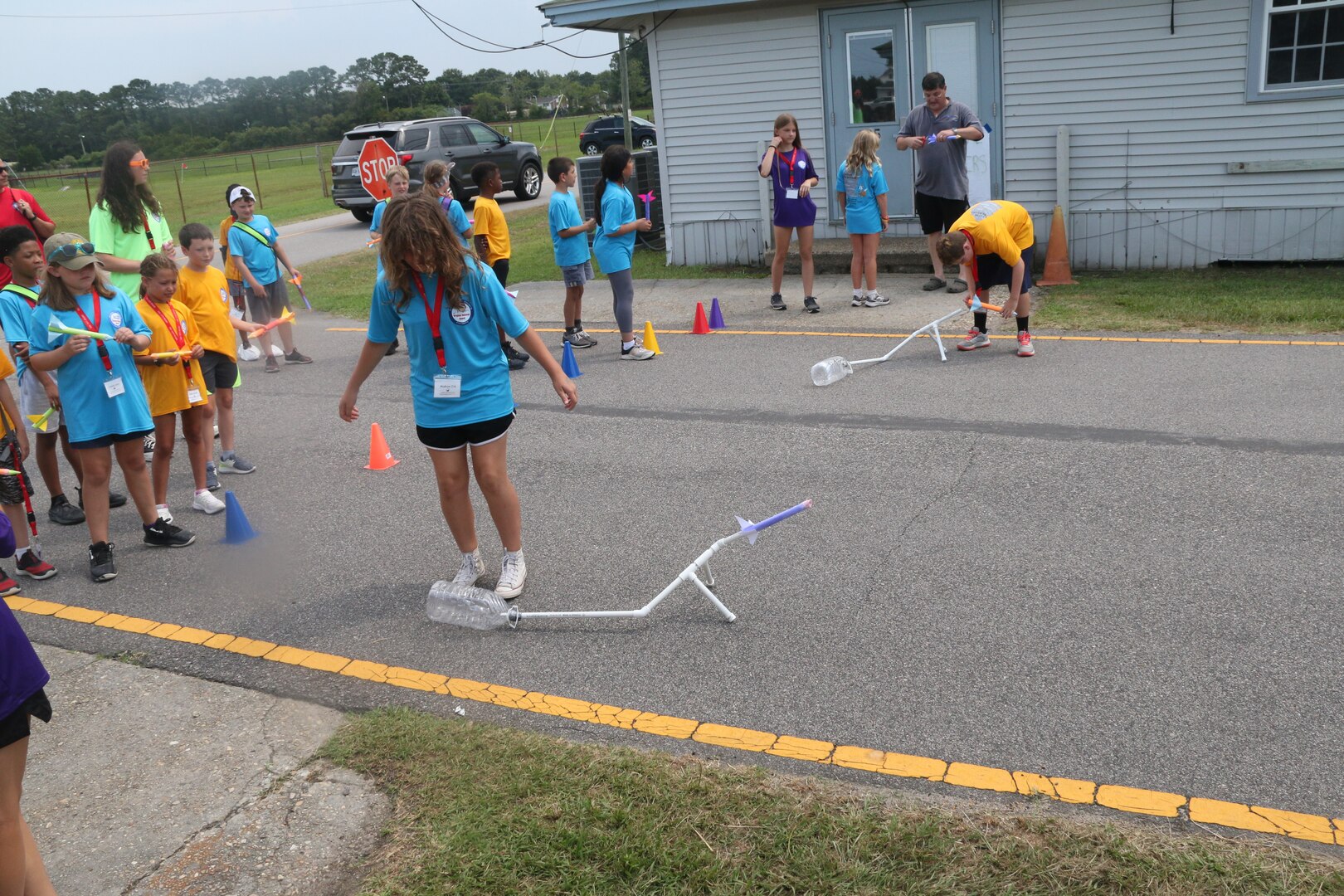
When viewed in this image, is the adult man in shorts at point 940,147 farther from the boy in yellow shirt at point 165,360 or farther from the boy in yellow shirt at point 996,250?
the boy in yellow shirt at point 165,360

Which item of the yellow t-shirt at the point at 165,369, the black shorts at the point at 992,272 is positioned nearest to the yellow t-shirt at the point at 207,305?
the yellow t-shirt at the point at 165,369

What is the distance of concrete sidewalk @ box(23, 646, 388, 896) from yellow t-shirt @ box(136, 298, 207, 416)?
195cm

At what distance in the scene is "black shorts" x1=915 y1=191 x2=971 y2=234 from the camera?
37.3 feet

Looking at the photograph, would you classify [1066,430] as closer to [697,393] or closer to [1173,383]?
[1173,383]

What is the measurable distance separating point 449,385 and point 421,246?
24.3 inches

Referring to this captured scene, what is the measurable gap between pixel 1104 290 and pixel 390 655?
9.06 m

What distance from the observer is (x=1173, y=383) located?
8086 millimetres

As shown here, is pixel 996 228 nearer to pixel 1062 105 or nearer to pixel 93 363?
pixel 1062 105

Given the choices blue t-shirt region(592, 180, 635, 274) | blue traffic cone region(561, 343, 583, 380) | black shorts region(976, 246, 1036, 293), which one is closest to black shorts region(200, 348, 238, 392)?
blue traffic cone region(561, 343, 583, 380)

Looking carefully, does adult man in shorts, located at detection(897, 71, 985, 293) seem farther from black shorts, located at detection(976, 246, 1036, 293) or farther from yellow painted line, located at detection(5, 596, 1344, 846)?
yellow painted line, located at detection(5, 596, 1344, 846)

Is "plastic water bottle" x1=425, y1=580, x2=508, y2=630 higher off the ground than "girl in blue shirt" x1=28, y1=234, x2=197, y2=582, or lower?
lower

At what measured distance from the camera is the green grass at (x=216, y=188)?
30.8m

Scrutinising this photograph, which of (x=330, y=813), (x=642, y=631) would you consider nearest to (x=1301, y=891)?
(x=642, y=631)

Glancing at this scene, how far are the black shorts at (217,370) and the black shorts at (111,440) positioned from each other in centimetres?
137
